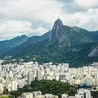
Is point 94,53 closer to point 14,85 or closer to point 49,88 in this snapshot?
point 14,85

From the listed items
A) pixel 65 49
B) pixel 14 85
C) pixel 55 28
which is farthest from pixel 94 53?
pixel 14 85

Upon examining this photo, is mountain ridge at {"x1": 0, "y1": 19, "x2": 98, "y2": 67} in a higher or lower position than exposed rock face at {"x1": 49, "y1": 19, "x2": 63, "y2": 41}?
lower

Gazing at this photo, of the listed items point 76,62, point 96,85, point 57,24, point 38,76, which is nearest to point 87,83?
point 96,85

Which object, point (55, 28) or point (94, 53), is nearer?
point (94, 53)

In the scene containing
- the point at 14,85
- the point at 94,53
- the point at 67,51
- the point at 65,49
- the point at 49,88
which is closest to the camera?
the point at 49,88

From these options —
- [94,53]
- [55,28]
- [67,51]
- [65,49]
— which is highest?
[55,28]

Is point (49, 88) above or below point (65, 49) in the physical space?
below

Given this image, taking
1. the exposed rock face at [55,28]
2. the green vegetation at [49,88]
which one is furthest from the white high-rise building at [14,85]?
the exposed rock face at [55,28]

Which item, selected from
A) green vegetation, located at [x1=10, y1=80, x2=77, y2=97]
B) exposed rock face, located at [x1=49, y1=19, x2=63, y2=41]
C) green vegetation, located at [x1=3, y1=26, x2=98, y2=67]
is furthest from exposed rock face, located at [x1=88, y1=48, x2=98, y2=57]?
green vegetation, located at [x1=10, y1=80, x2=77, y2=97]

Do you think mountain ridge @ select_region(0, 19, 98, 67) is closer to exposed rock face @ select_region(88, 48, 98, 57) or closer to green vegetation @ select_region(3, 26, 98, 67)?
green vegetation @ select_region(3, 26, 98, 67)
